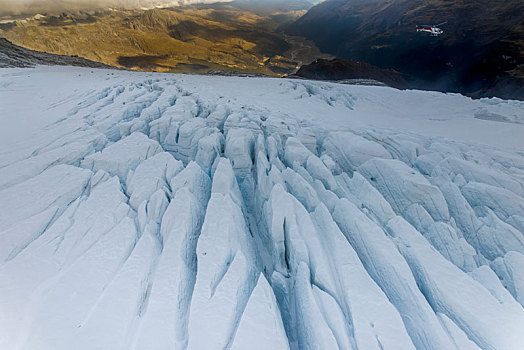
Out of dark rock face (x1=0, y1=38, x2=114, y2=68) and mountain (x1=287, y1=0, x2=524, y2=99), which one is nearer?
dark rock face (x1=0, y1=38, x2=114, y2=68)

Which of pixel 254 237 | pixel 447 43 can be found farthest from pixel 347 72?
pixel 254 237

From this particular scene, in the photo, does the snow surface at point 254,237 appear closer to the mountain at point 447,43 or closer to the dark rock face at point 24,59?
the dark rock face at point 24,59

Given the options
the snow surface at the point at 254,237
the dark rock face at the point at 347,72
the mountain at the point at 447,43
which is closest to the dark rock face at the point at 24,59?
the snow surface at the point at 254,237

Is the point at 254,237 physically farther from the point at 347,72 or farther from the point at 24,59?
the point at 347,72

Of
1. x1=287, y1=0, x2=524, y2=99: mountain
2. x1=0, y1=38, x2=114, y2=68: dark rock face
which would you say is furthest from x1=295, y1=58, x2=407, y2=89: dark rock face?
x1=0, y1=38, x2=114, y2=68: dark rock face

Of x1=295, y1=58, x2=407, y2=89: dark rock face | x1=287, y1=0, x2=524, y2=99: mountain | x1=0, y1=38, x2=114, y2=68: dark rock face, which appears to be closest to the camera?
x1=0, y1=38, x2=114, y2=68: dark rock face

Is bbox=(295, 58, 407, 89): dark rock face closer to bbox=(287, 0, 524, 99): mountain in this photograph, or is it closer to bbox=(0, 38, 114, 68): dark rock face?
bbox=(287, 0, 524, 99): mountain

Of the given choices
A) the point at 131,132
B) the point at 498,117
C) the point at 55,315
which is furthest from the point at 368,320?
the point at 498,117
